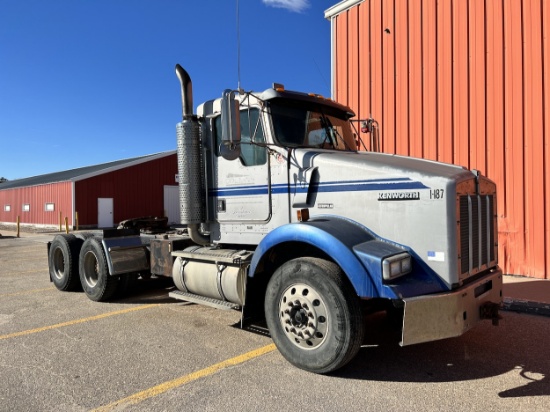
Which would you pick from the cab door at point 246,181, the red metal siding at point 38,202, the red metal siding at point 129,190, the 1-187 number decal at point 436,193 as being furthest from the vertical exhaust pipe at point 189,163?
the red metal siding at point 38,202

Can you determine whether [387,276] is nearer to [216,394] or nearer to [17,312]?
[216,394]

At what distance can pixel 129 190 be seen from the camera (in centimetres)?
2728

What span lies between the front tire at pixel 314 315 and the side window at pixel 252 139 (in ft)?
4.40

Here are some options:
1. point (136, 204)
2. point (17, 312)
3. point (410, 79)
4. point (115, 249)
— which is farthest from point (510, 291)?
point (136, 204)

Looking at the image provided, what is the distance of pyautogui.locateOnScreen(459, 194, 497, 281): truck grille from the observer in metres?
3.69

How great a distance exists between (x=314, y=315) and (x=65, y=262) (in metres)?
5.47

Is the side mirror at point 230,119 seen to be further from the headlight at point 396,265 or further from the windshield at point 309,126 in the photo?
the headlight at point 396,265

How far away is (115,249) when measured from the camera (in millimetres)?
6414

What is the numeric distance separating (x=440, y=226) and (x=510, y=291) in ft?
13.4

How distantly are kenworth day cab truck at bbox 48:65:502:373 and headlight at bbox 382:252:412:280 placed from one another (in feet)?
0.04

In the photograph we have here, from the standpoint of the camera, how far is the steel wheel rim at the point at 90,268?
7.02 meters

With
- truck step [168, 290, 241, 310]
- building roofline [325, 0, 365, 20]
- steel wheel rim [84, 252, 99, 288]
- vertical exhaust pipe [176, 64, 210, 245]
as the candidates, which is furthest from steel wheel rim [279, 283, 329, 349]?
building roofline [325, 0, 365, 20]

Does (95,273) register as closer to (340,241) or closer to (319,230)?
(319,230)

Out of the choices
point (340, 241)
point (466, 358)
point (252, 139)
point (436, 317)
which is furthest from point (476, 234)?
point (252, 139)
